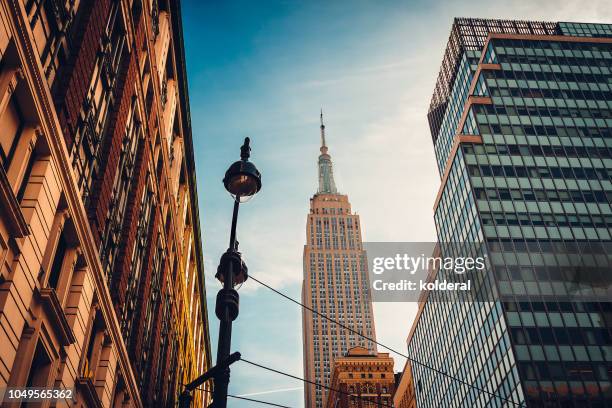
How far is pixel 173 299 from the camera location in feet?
132

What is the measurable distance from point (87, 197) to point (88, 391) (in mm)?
6703

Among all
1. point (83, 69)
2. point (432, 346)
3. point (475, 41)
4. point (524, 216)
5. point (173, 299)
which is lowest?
point (83, 69)

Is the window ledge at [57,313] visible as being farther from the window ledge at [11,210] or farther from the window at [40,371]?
the window ledge at [11,210]

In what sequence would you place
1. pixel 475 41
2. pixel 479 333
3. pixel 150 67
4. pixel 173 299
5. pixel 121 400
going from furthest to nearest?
1. pixel 475 41
2. pixel 479 333
3. pixel 173 299
4. pixel 150 67
5. pixel 121 400

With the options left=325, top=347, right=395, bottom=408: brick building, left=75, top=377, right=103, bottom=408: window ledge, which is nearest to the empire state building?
left=325, top=347, right=395, bottom=408: brick building

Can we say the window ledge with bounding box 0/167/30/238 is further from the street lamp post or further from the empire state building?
the empire state building

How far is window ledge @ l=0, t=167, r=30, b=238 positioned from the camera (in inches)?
473

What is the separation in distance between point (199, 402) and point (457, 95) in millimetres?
55371

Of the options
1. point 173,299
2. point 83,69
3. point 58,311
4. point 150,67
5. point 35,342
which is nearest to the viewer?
point 35,342

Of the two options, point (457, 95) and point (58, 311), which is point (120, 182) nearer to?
point (58, 311)

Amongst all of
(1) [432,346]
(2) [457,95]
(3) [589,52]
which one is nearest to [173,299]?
(1) [432,346]

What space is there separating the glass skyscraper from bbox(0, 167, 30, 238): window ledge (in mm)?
35646

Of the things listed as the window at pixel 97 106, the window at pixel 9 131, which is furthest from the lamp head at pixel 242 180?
the window at pixel 97 106

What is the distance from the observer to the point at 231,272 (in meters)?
9.55
